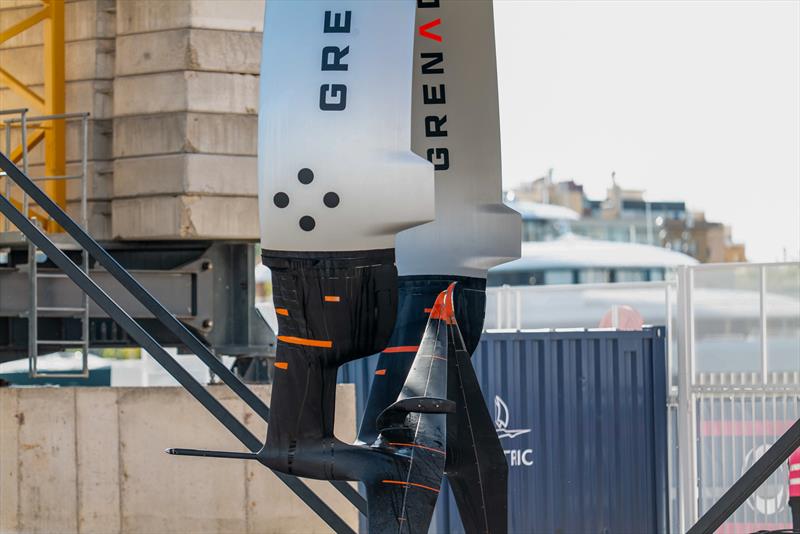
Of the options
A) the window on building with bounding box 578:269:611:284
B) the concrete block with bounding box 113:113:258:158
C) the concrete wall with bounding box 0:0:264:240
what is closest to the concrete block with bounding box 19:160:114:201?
the concrete wall with bounding box 0:0:264:240

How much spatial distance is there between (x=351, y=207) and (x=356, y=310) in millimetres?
343

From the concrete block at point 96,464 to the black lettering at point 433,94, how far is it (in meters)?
4.49

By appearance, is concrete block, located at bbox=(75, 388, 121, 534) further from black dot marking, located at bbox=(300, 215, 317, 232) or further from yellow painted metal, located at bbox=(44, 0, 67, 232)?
black dot marking, located at bbox=(300, 215, 317, 232)

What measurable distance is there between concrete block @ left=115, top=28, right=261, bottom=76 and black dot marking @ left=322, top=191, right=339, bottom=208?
558cm

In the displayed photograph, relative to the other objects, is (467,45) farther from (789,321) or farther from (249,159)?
(789,321)

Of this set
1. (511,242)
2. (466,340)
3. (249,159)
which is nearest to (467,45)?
(511,242)

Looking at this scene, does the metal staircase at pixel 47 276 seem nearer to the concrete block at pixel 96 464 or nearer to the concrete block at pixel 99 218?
the concrete block at pixel 99 218

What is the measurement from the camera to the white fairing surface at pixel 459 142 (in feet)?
16.2

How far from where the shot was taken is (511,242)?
16.5ft

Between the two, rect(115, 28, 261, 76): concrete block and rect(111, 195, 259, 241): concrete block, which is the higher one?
rect(115, 28, 261, 76): concrete block

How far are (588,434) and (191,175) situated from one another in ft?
14.4

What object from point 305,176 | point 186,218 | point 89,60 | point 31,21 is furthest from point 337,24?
point 31,21

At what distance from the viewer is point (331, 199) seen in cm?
393

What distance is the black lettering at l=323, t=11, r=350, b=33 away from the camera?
4035mm
